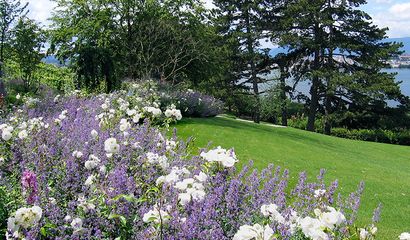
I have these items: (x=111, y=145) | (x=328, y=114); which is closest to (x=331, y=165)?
(x=111, y=145)

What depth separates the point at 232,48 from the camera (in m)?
25.3

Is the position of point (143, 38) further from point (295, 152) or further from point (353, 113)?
point (353, 113)

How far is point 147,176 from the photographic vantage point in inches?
116

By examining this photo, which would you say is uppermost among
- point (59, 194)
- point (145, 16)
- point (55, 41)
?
point (145, 16)

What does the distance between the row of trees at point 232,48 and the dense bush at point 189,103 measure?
6.99 feet

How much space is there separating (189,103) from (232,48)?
41.7ft

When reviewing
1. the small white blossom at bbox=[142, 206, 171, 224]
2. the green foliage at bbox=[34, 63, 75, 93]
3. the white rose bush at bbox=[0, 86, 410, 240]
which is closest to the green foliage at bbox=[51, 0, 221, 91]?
the green foliage at bbox=[34, 63, 75, 93]

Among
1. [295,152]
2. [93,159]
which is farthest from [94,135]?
[295,152]

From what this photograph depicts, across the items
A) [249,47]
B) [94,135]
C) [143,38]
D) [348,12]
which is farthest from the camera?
[249,47]

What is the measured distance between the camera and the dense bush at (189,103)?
41.3ft

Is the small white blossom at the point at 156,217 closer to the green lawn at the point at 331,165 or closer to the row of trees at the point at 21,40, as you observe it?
the green lawn at the point at 331,165

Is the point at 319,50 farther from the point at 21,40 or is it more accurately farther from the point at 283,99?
the point at 21,40

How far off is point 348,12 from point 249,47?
19.6 feet

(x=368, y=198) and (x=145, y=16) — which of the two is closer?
(x=368, y=198)
